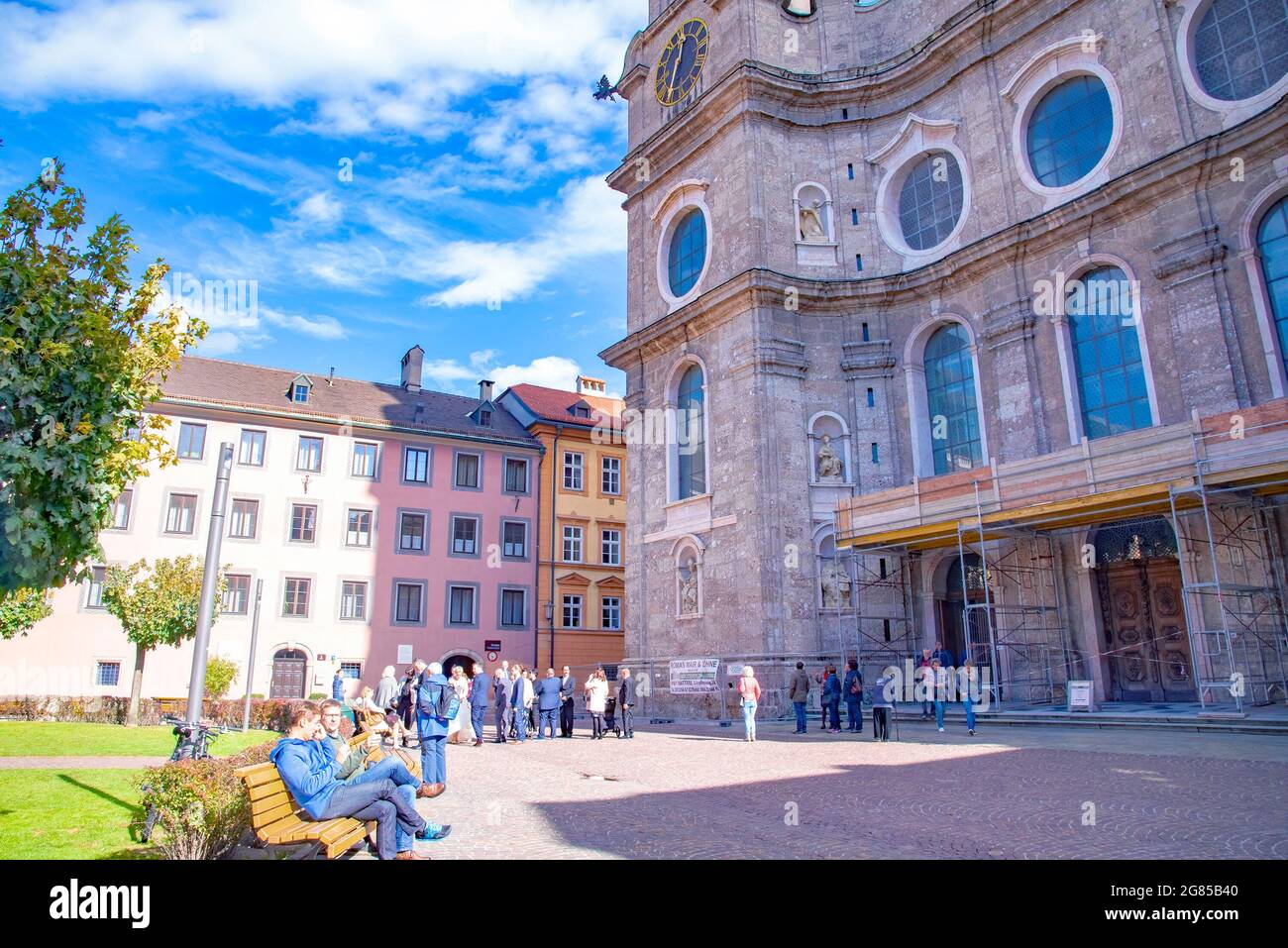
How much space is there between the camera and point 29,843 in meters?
7.35

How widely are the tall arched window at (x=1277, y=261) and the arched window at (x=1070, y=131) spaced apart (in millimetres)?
5183

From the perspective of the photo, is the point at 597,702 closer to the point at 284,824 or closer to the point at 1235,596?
the point at 284,824

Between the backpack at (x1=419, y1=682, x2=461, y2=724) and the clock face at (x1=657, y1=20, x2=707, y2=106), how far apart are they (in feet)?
91.1

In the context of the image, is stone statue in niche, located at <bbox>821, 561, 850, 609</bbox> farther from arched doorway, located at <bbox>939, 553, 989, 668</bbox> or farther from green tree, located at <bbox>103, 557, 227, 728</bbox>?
green tree, located at <bbox>103, 557, 227, 728</bbox>

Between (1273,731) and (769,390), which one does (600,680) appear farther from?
(1273,731)

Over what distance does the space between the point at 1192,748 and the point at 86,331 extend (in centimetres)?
1626

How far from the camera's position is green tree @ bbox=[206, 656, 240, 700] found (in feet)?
100

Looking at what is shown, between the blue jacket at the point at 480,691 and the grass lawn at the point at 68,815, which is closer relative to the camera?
the grass lawn at the point at 68,815

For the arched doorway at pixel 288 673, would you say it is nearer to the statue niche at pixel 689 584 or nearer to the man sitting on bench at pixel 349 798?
the statue niche at pixel 689 584

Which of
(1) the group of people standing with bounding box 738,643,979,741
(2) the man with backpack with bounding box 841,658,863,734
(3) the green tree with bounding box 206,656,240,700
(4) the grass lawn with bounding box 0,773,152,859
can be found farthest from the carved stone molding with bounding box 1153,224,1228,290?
(3) the green tree with bounding box 206,656,240,700

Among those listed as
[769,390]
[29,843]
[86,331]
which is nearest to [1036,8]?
[769,390]

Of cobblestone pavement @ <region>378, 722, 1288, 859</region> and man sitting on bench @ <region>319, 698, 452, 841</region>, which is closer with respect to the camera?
man sitting on bench @ <region>319, 698, 452, 841</region>

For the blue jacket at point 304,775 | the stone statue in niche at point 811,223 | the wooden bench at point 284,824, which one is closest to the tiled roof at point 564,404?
the stone statue in niche at point 811,223

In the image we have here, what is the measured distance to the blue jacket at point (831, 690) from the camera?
2098 centimetres
